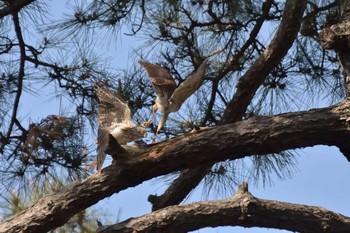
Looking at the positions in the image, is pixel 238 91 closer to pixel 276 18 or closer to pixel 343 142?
pixel 276 18

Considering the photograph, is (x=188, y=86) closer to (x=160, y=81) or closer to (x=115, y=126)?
(x=160, y=81)

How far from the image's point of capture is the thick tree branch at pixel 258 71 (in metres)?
1.93

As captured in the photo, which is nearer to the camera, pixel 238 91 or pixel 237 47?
pixel 238 91

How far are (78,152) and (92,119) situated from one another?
110 millimetres

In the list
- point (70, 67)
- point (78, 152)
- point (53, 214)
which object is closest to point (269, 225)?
point (53, 214)

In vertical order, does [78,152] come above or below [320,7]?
below

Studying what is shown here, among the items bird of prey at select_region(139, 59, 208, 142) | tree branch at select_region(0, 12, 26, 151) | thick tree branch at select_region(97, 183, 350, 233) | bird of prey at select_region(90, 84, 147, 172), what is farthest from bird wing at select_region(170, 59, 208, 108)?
tree branch at select_region(0, 12, 26, 151)

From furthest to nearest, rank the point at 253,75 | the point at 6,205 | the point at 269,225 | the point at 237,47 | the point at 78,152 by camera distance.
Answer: the point at 6,205
the point at 237,47
the point at 78,152
the point at 253,75
the point at 269,225

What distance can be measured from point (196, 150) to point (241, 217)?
0.16 m

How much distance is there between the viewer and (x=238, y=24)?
7.43 ft

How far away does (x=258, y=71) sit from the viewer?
1.99 metres

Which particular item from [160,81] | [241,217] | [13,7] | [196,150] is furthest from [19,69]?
[241,217]

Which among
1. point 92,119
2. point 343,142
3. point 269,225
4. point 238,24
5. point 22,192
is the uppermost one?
A: point 238,24

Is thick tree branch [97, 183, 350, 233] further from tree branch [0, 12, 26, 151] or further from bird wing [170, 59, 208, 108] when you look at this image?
tree branch [0, 12, 26, 151]
